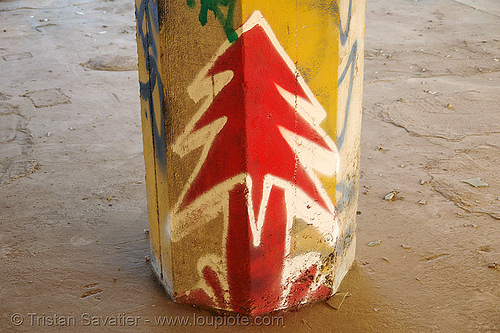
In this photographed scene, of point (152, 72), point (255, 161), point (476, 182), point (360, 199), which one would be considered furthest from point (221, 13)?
point (476, 182)

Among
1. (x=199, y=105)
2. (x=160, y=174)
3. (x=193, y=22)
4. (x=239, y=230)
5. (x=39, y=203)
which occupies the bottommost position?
(x=39, y=203)

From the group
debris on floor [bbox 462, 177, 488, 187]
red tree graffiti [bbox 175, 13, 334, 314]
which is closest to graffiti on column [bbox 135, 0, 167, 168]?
red tree graffiti [bbox 175, 13, 334, 314]

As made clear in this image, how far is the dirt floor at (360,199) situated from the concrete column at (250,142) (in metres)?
0.27

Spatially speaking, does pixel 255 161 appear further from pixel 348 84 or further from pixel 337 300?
pixel 337 300

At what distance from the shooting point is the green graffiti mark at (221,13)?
231 centimetres

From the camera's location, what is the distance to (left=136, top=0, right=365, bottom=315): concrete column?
2402 millimetres

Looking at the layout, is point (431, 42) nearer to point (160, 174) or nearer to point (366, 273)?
point (366, 273)

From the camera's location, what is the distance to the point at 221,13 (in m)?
2.32

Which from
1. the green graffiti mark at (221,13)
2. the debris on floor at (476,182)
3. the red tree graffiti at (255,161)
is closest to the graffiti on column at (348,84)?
the red tree graffiti at (255,161)

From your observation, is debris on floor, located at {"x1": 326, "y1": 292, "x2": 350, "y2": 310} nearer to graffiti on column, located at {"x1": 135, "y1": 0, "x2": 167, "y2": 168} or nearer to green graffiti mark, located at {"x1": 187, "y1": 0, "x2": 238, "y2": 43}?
graffiti on column, located at {"x1": 135, "y1": 0, "x2": 167, "y2": 168}

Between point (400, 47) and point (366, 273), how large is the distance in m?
5.36

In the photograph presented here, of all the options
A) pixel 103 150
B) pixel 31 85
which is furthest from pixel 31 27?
pixel 103 150

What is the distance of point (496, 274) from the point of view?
3262 mm

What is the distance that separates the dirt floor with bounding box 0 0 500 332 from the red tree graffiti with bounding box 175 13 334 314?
1.09ft
